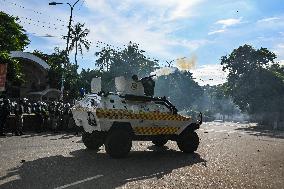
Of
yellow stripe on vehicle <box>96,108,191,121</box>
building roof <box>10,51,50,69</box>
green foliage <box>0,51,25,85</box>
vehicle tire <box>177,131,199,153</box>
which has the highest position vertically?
building roof <box>10,51,50,69</box>

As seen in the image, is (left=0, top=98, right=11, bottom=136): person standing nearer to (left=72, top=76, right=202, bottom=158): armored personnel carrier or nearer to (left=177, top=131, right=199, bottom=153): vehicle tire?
(left=72, top=76, right=202, bottom=158): armored personnel carrier

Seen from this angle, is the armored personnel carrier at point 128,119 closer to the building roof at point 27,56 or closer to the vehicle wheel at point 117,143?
the vehicle wheel at point 117,143

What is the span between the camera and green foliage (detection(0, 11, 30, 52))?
948 inches

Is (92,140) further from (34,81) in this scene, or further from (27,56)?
(34,81)

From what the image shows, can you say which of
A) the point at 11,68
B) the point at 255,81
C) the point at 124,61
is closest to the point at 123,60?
the point at 124,61

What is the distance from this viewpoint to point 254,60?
63250mm

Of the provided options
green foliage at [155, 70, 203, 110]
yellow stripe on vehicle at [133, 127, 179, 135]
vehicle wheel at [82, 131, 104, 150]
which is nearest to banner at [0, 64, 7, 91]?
vehicle wheel at [82, 131, 104, 150]

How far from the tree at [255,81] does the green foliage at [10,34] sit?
123 feet

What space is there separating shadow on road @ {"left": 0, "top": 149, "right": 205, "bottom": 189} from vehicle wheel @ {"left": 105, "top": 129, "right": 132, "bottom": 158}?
20 cm

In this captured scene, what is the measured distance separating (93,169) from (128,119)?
7.80 ft

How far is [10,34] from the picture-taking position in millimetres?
28859

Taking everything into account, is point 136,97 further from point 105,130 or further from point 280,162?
point 280,162

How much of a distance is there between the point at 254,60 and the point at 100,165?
196 feet

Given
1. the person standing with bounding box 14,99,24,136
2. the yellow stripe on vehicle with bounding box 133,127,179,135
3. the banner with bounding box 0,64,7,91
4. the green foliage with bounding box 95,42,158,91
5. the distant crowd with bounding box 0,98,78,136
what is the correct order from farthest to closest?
1. the green foliage with bounding box 95,42,158,91
2. the banner with bounding box 0,64,7,91
3. the distant crowd with bounding box 0,98,78,136
4. the person standing with bounding box 14,99,24,136
5. the yellow stripe on vehicle with bounding box 133,127,179,135
